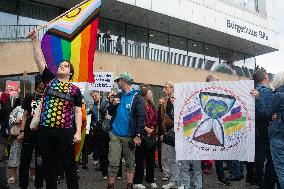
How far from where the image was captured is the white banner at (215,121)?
21.2ft

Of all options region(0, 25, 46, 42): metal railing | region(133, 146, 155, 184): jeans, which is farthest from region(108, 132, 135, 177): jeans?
region(0, 25, 46, 42): metal railing

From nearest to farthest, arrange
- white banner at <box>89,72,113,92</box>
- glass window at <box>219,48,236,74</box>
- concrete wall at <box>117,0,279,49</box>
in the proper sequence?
1. white banner at <box>89,72,113,92</box>
2. concrete wall at <box>117,0,279,49</box>
3. glass window at <box>219,48,236,74</box>

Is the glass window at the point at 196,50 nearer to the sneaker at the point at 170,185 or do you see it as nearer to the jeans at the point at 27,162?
the sneaker at the point at 170,185

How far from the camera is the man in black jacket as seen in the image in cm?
650

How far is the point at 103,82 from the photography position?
1134 centimetres

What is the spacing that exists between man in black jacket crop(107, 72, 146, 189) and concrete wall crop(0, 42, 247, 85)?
12658mm

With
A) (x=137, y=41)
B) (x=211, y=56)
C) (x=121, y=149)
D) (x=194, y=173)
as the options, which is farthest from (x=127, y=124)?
(x=211, y=56)

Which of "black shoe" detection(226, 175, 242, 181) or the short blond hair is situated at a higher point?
the short blond hair

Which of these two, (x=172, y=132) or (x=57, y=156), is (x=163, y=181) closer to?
(x=172, y=132)

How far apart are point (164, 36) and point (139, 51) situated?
201 inches

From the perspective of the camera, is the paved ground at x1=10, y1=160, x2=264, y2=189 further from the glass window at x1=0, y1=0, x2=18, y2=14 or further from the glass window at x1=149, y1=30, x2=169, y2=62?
the glass window at x1=149, y1=30, x2=169, y2=62

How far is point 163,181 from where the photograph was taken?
8.49 meters

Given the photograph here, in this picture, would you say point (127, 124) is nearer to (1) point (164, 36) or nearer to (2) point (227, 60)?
(1) point (164, 36)

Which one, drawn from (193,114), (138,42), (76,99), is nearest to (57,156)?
(76,99)
